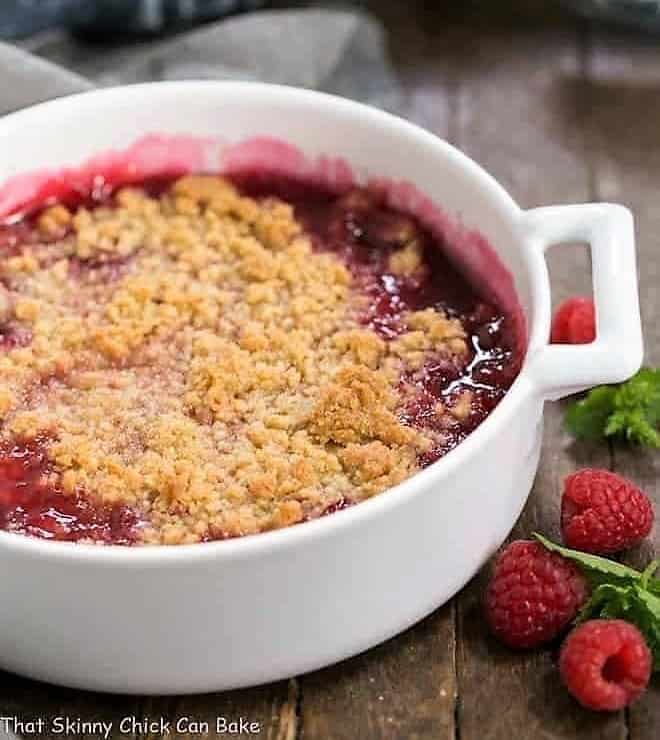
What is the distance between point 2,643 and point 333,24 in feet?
4.16

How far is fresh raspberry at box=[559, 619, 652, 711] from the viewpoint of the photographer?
1.33 metres

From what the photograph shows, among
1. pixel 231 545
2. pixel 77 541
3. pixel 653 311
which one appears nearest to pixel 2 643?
pixel 77 541

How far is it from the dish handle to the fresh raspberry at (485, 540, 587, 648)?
16 centimetres

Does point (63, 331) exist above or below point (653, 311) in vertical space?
above

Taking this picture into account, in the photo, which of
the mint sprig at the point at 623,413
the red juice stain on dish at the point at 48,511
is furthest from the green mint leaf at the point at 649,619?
the red juice stain on dish at the point at 48,511

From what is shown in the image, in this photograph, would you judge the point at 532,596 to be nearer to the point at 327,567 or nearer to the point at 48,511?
the point at 327,567

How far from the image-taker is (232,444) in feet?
4.83

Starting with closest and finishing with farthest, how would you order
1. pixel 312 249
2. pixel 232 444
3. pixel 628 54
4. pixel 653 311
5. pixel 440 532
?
pixel 440 532, pixel 232 444, pixel 312 249, pixel 653 311, pixel 628 54

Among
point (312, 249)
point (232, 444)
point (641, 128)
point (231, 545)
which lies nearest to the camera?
point (231, 545)

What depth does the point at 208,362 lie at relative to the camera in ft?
5.13

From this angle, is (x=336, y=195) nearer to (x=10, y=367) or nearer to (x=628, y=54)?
(x=10, y=367)

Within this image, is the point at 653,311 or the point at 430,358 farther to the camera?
the point at 653,311

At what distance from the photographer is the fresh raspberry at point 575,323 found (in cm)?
166

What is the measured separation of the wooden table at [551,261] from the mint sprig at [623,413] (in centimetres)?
2
